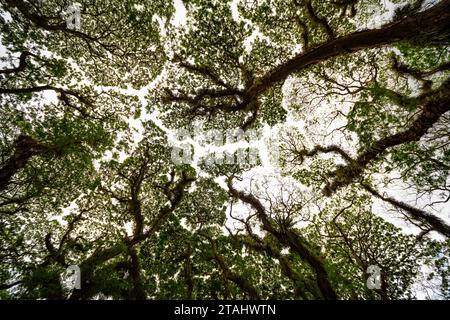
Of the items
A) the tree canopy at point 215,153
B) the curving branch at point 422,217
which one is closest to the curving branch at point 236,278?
the tree canopy at point 215,153

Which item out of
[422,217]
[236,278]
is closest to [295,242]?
[236,278]

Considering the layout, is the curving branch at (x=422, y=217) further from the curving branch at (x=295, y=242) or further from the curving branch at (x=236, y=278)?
the curving branch at (x=236, y=278)

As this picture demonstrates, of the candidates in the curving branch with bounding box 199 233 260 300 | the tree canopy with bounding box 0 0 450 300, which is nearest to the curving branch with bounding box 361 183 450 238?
the tree canopy with bounding box 0 0 450 300

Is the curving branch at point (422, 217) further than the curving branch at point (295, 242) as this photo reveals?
Yes

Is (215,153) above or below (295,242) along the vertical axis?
above

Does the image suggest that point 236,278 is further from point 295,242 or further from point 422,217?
point 422,217

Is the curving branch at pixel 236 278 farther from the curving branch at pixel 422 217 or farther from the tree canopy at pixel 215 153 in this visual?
the curving branch at pixel 422 217

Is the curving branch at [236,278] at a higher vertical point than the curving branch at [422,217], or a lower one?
lower

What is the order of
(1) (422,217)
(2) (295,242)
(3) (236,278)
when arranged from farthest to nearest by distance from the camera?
(2) (295,242) → (3) (236,278) → (1) (422,217)

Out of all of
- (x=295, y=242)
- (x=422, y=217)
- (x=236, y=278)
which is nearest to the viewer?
(x=422, y=217)

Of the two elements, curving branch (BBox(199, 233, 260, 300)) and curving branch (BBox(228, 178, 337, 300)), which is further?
curving branch (BBox(199, 233, 260, 300))

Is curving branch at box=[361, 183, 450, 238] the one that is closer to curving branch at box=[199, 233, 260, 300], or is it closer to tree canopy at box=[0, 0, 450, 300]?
tree canopy at box=[0, 0, 450, 300]

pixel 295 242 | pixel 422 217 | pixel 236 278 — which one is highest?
pixel 422 217

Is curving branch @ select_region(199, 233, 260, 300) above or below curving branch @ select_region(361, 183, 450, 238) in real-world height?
below
